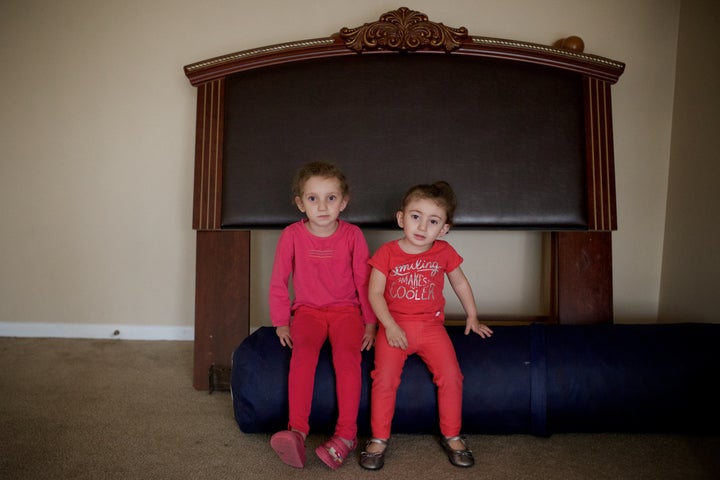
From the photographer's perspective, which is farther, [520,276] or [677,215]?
[520,276]

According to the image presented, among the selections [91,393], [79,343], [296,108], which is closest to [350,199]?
[296,108]

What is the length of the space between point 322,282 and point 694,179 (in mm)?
1663

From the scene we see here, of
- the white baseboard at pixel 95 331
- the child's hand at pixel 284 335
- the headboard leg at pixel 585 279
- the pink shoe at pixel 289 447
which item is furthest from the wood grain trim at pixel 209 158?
the headboard leg at pixel 585 279

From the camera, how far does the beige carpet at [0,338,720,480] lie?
1.35m

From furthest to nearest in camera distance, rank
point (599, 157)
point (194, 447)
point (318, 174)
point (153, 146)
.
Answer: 1. point (153, 146)
2. point (599, 157)
3. point (318, 174)
4. point (194, 447)

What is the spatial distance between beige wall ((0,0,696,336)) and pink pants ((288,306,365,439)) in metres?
0.73

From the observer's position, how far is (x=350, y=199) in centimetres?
200

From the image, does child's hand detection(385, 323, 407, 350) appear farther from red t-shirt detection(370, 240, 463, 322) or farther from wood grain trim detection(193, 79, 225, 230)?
wood grain trim detection(193, 79, 225, 230)

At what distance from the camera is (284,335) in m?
1.68

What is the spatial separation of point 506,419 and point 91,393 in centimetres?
151

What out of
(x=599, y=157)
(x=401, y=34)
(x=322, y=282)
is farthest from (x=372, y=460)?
(x=401, y=34)

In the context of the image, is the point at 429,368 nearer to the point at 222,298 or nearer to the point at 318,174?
the point at 318,174

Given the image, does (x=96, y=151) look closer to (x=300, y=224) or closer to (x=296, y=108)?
(x=296, y=108)

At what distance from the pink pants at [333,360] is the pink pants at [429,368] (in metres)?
0.06
